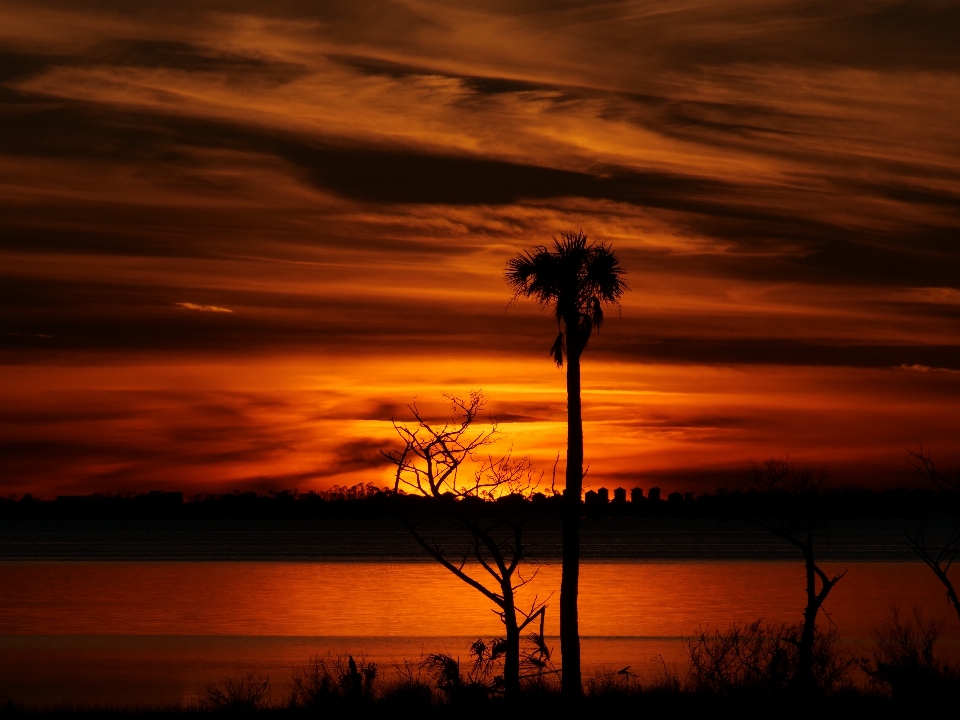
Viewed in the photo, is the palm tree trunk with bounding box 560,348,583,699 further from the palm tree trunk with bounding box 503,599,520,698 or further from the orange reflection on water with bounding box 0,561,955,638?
the orange reflection on water with bounding box 0,561,955,638

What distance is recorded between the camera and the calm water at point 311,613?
59.6 metres

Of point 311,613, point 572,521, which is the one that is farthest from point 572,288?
point 311,613

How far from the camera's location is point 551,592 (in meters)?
113

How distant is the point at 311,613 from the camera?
3654 inches

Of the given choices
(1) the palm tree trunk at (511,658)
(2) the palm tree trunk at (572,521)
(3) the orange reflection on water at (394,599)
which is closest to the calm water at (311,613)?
(3) the orange reflection on water at (394,599)

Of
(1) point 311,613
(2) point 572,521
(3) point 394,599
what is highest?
(2) point 572,521

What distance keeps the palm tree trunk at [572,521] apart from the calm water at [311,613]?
19814 mm

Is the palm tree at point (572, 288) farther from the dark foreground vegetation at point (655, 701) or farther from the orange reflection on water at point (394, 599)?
the orange reflection on water at point (394, 599)

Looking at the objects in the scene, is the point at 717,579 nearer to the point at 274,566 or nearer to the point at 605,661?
the point at 274,566

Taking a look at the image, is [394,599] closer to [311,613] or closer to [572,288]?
[311,613]

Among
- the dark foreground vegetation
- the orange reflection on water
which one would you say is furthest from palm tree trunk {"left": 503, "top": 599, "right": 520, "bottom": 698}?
the orange reflection on water

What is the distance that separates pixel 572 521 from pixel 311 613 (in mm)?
62213

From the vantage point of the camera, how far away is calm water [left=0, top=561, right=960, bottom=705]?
5959 centimetres

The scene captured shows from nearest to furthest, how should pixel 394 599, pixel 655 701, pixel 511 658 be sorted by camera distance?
pixel 655 701 < pixel 511 658 < pixel 394 599
